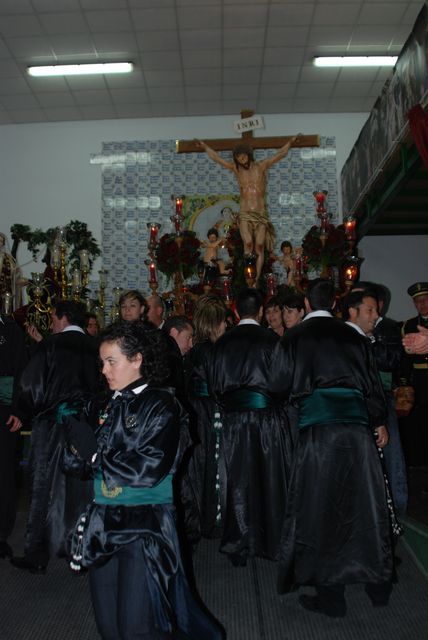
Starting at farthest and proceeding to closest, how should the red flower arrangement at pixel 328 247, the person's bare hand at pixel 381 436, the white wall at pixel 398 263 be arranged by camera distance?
the white wall at pixel 398 263 < the red flower arrangement at pixel 328 247 < the person's bare hand at pixel 381 436

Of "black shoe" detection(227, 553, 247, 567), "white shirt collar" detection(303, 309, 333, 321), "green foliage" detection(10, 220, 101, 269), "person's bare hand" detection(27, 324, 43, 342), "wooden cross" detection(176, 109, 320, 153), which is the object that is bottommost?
"black shoe" detection(227, 553, 247, 567)

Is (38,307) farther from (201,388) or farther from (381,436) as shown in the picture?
(381,436)

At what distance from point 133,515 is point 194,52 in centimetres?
1092

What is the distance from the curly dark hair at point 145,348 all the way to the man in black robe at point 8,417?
215 cm

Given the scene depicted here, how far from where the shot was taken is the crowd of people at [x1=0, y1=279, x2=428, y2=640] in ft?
8.32

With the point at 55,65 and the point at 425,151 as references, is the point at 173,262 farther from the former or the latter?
the point at 55,65

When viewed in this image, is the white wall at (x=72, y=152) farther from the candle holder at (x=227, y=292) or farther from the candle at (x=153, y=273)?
the candle holder at (x=227, y=292)

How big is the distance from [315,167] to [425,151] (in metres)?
6.73

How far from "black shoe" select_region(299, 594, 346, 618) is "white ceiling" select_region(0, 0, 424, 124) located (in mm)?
9259

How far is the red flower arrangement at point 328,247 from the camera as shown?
26.6 ft

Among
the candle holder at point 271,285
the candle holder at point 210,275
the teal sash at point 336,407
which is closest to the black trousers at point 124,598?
the teal sash at point 336,407

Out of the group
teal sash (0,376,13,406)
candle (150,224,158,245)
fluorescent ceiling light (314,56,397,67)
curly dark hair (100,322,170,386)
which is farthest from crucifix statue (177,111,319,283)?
curly dark hair (100,322,170,386)

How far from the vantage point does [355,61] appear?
12422mm

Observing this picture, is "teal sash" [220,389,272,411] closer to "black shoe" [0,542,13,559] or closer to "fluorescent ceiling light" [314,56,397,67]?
"black shoe" [0,542,13,559]
